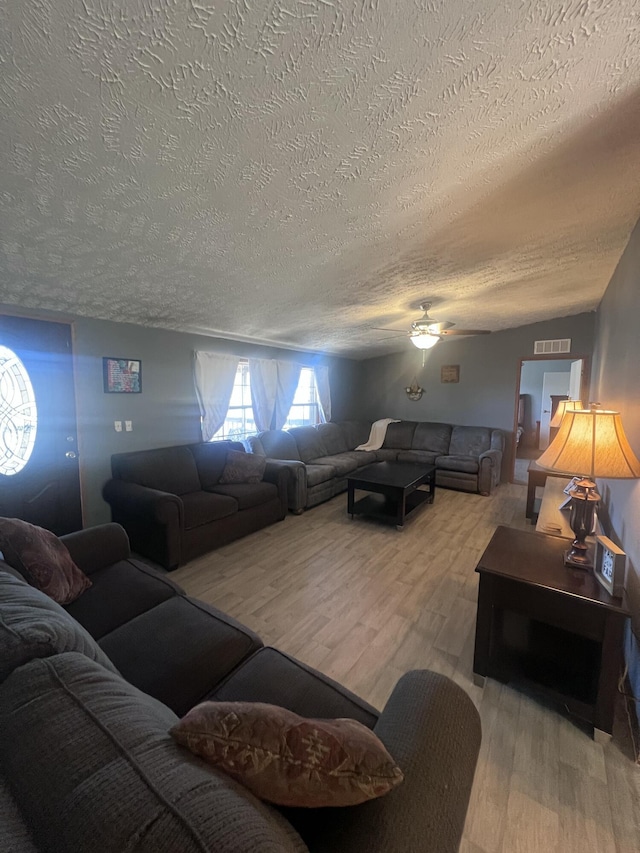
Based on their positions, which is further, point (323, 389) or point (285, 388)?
point (323, 389)

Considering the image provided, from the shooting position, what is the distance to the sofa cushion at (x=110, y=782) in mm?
489

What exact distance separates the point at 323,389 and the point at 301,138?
15.8ft

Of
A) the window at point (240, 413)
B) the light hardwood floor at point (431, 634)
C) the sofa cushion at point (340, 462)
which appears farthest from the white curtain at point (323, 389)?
the light hardwood floor at point (431, 634)

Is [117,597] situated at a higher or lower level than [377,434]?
lower

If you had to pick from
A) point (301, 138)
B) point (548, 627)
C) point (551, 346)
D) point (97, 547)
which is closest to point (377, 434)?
point (551, 346)

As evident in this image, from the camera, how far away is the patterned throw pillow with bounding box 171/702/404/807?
62cm

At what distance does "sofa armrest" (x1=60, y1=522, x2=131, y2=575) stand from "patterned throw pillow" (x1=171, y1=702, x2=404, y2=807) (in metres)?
1.64

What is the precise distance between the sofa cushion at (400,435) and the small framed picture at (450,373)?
932 mm

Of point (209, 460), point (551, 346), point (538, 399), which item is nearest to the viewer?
point (209, 460)

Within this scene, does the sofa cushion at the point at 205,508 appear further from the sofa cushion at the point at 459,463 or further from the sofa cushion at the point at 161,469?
the sofa cushion at the point at 459,463

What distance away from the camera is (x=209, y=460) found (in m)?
3.84

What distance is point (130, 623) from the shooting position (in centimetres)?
152

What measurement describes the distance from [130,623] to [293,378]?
422 cm

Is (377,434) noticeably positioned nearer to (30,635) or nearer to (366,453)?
(366,453)
